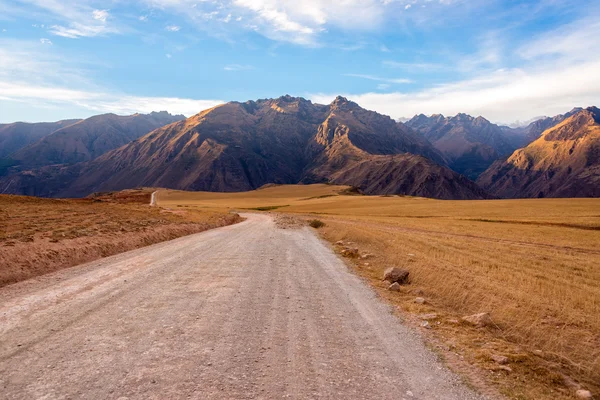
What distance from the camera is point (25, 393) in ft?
17.9

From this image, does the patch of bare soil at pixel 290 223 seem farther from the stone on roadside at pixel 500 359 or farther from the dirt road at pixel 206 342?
the stone on roadside at pixel 500 359

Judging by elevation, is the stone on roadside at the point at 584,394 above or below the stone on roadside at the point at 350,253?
above

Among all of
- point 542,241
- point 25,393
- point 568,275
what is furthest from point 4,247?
point 542,241

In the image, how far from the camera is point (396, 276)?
14625mm

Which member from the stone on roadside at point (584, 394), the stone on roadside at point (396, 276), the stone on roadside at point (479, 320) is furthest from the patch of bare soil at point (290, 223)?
the stone on roadside at point (584, 394)

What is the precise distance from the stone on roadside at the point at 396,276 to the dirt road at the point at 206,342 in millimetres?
1552

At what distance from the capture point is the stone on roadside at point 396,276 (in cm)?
1458

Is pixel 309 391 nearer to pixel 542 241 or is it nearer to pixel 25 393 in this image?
pixel 25 393

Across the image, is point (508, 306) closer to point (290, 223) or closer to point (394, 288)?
point (394, 288)

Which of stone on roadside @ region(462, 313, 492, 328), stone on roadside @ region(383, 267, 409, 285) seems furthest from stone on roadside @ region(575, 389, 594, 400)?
stone on roadside @ region(383, 267, 409, 285)

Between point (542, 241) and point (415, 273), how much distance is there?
901 inches

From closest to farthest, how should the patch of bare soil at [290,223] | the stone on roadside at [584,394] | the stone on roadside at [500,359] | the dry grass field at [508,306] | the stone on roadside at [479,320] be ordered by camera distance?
1. the stone on roadside at [584,394]
2. the dry grass field at [508,306]
3. the stone on roadside at [500,359]
4. the stone on roadside at [479,320]
5. the patch of bare soil at [290,223]

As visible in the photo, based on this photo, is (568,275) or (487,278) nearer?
(487,278)

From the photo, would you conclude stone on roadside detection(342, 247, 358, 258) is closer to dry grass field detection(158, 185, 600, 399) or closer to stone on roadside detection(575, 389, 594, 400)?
dry grass field detection(158, 185, 600, 399)
